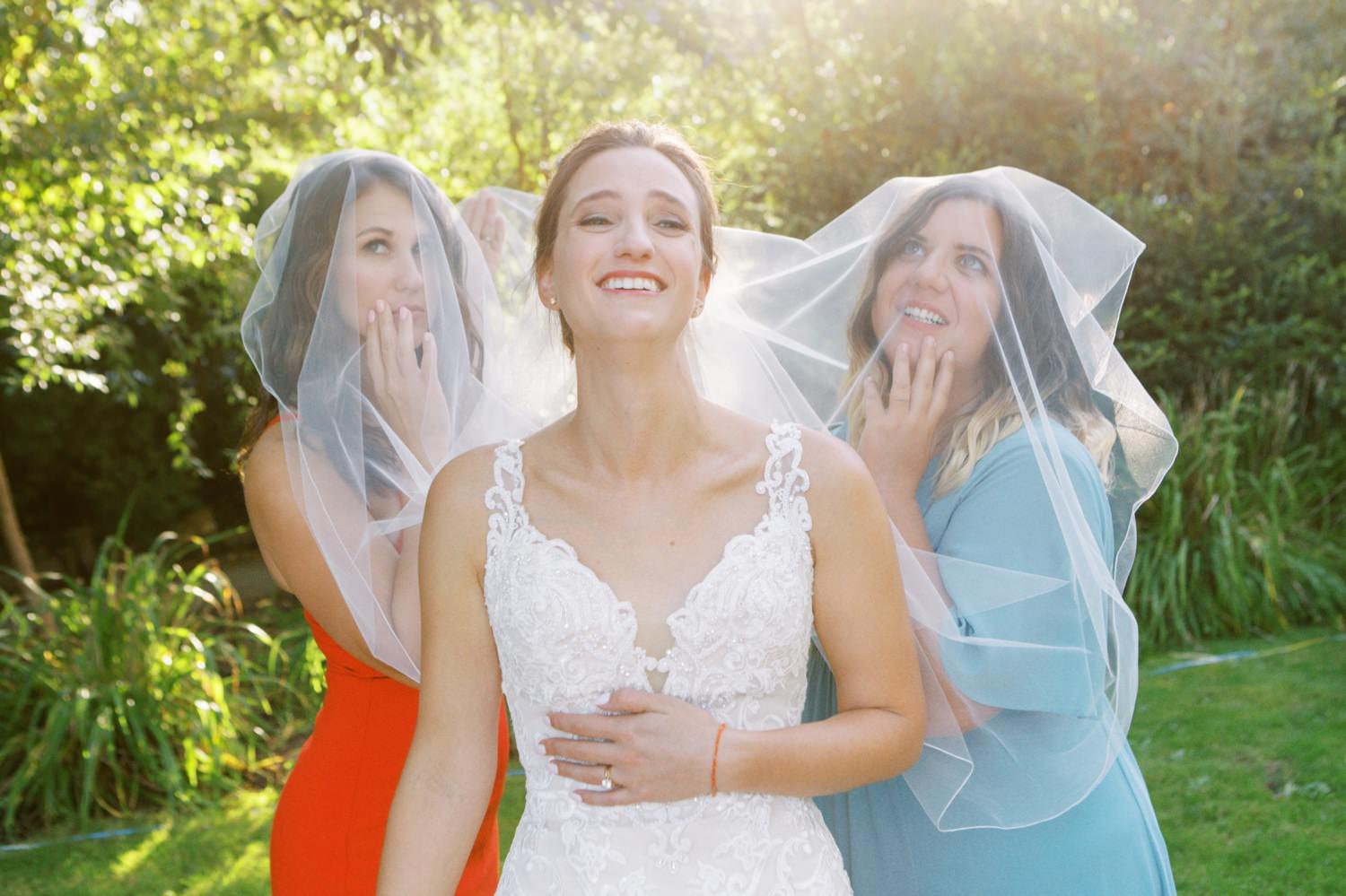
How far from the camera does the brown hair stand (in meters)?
2.81

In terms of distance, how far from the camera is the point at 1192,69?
807 centimetres

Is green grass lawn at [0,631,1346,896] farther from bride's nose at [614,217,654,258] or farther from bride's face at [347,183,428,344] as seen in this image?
bride's nose at [614,217,654,258]

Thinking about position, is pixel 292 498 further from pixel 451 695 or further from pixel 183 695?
pixel 183 695

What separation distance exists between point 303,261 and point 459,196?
6.90m

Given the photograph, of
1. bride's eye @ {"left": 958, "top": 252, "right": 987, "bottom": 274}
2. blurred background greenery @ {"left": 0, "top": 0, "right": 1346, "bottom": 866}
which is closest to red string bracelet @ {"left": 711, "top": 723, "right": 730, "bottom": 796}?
bride's eye @ {"left": 958, "top": 252, "right": 987, "bottom": 274}

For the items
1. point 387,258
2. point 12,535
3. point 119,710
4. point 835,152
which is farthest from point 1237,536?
point 12,535

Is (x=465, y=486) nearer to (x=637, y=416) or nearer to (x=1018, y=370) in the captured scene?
(x=637, y=416)

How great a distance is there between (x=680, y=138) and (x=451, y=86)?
8.52 m

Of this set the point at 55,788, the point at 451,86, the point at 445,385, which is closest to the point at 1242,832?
the point at 445,385

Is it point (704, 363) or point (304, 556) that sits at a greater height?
point (704, 363)

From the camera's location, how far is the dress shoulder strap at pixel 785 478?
2082 mm

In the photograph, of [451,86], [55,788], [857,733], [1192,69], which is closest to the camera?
[857,733]

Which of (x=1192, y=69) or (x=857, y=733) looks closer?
Result: (x=857, y=733)

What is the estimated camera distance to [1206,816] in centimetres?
515
